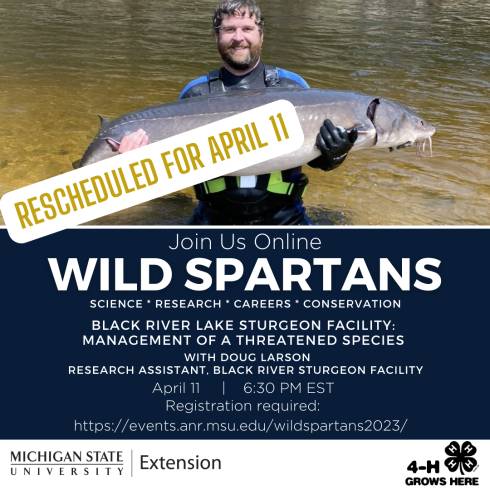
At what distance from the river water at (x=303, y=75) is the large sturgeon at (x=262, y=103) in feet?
9.12

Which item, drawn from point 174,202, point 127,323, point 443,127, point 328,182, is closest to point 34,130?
point 174,202

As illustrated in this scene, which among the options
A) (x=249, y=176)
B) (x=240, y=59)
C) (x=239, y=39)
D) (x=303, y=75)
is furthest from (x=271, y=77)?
(x=303, y=75)

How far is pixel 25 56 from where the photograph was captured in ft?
53.2

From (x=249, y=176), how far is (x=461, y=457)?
2169mm

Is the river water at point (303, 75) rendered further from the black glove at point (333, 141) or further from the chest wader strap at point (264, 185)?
the black glove at point (333, 141)

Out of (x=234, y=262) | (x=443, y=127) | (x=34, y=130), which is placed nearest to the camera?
(x=234, y=262)

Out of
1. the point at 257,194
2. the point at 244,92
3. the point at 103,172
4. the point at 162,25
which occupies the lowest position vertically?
the point at 162,25

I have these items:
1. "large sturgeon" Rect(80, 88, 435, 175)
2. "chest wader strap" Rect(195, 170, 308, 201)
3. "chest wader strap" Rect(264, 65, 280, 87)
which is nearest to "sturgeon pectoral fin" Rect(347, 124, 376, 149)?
"large sturgeon" Rect(80, 88, 435, 175)

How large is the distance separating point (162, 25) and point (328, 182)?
16.3m

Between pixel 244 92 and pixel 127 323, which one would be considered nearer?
pixel 127 323

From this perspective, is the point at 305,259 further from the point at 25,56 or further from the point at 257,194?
the point at 25,56

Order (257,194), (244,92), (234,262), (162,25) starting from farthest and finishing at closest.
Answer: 1. (162,25)
2. (257,194)
3. (244,92)
4. (234,262)

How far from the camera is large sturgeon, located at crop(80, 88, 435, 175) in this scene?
4.35 meters

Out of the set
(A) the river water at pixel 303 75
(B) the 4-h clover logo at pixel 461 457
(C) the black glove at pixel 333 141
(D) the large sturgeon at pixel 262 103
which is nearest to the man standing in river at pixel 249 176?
(C) the black glove at pixel 333 141
